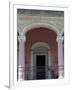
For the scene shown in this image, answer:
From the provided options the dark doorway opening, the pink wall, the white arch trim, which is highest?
the white arch trim

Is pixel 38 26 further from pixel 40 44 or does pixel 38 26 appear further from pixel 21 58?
pixel 21 58

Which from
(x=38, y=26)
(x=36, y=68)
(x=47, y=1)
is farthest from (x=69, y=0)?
(x=36, y=68)

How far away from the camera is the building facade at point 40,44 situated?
10.3 ft

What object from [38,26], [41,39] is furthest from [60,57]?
[38,26]

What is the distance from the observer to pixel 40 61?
336 cm

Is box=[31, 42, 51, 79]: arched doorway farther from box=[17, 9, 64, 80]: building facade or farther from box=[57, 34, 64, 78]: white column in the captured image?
box=[57, 34, 64, 78]: white column

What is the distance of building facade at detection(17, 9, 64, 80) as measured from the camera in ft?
10.3

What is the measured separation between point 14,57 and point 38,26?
65 cm

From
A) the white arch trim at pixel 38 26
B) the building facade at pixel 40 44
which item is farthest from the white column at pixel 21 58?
the white arch trim at pixel 38 26

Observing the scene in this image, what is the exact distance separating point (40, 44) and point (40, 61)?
0.30 metres

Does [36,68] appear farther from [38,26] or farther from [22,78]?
[38,26]

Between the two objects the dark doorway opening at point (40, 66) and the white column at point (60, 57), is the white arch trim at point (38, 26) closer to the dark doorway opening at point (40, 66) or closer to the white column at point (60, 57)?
the white column at point (60, 57)

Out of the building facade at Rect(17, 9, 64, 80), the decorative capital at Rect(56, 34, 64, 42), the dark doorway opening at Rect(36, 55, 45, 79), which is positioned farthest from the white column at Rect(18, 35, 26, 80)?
the decorative capital at Rect(56, 34, 64, 42)

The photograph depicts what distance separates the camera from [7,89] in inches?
114
